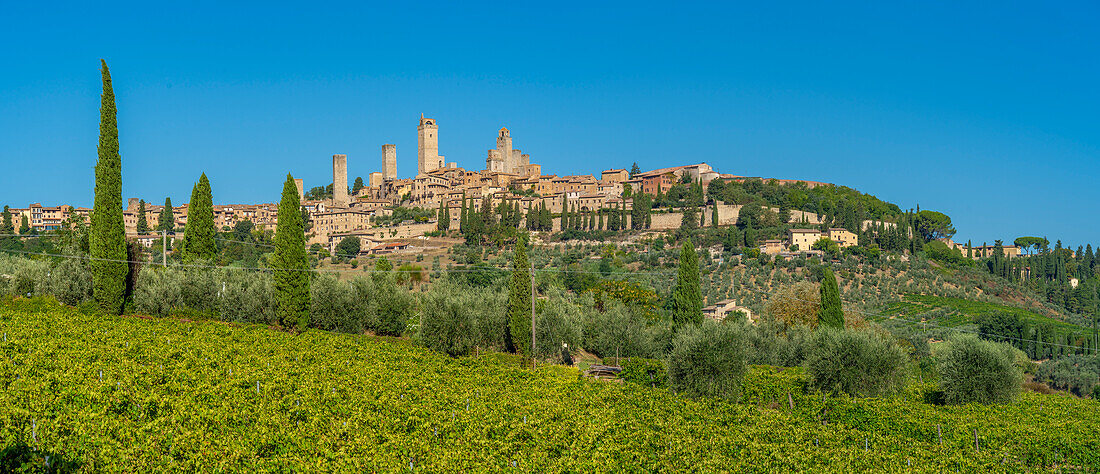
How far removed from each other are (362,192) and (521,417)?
99019 mm

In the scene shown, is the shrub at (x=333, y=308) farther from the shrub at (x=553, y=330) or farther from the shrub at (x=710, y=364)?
the shrub at (x=710, y=364)

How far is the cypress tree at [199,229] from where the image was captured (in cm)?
3102

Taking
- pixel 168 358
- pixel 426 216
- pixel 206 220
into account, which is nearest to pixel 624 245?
pixel 426 216

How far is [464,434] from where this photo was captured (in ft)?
46.7

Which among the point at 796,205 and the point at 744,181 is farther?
the point at 744,181

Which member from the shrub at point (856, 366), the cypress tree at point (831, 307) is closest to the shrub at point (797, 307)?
the cypress tree at point (831, 307)

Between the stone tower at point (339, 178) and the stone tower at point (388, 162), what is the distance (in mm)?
6124

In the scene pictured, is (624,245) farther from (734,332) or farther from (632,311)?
(734,332)

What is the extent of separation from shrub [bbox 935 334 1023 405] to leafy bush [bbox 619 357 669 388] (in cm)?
841

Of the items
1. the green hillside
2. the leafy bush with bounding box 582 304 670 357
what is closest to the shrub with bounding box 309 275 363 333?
the leafy bush with bounding box 582 304 670 357

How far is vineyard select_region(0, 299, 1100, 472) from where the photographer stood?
38.7 ft

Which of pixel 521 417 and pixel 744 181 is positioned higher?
pixel 744 181

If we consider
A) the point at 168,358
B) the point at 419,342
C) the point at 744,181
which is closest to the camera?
the point at 168,358

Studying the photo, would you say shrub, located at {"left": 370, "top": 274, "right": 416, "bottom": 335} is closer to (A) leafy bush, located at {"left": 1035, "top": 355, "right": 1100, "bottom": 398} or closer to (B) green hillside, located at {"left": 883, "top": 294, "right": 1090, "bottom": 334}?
(A) leafy bush, located at {"left": 1035, "top": 355, "right": 1100, "bottom": 398}
